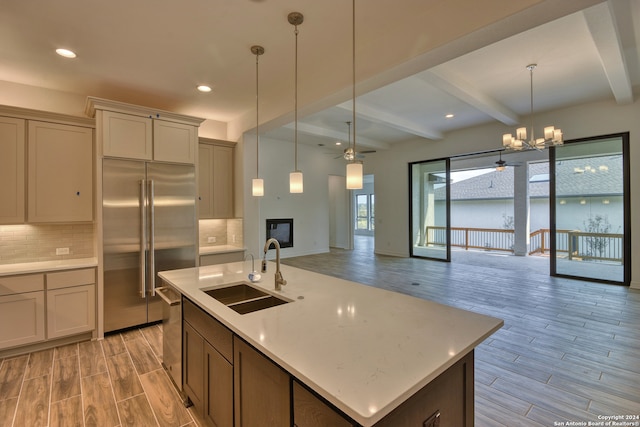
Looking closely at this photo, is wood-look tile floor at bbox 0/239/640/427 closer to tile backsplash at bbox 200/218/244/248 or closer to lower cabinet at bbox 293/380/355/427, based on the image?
lower cabinet at bbox 293/380/355/427

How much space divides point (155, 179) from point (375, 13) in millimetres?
3084

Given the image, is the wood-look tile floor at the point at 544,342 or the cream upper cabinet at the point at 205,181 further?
the cream upper cabinet at the point at 205,181

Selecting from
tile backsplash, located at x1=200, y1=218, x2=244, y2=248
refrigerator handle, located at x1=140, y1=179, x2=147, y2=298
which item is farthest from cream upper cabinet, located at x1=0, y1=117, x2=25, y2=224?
tile backsplash, located at x1=200, y1=218, x2=244, y2=248

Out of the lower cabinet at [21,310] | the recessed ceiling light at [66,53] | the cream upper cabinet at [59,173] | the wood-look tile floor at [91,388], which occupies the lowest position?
the wood-look tile floor at [91,388]

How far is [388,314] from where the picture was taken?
5.33 feet

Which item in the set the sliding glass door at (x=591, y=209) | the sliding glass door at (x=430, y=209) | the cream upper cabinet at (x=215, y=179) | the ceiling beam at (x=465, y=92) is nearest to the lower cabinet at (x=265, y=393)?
the cream upper cabinet at (x=215, y=179)

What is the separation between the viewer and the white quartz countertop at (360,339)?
0.95m

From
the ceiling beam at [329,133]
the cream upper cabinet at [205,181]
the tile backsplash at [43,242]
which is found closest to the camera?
the tile backsplash at [43,242]

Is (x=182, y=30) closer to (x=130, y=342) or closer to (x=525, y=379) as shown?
(x=130, y=342)

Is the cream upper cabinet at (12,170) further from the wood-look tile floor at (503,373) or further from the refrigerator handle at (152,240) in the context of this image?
the wood-look tile floor at (503,373)

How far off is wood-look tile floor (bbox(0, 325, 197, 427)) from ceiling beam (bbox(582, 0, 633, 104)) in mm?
4604

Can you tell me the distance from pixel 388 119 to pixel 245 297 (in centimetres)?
469

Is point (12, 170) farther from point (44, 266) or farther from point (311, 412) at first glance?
point (311, 412)

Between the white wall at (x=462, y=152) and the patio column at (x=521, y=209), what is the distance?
295 centimetres
